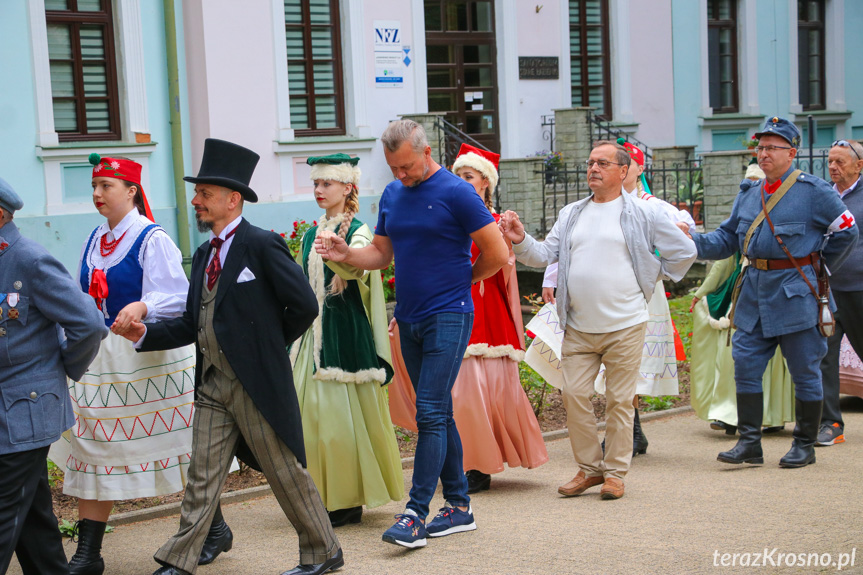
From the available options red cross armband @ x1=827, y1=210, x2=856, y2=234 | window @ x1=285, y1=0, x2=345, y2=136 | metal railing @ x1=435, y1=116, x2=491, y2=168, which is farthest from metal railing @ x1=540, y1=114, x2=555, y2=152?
red cross armband @ x1=827, y1=210, x2=856, y2=234

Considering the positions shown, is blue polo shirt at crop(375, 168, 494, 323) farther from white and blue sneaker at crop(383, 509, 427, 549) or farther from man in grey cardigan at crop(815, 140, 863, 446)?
man in grey cardigan at crop(815, 140, 863, 446)

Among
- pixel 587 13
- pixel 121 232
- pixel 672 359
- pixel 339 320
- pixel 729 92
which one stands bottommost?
pixel 672 359

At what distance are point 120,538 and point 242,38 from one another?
30.3 feet

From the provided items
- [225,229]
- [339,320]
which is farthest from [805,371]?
[225,229]

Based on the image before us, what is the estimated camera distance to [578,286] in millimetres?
5836

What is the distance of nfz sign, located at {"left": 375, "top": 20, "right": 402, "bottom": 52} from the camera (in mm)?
14594

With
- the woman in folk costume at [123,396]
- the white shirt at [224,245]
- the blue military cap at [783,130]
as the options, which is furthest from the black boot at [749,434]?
the white shirt at [224,245]

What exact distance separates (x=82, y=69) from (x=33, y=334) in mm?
9427

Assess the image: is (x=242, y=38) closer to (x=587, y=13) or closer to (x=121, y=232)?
(x=587, y=13)

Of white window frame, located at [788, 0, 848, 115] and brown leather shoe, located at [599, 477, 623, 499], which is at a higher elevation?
white window frame, located at [788, 0, 848, 115]

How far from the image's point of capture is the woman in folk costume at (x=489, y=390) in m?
5.90

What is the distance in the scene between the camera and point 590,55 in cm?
1762

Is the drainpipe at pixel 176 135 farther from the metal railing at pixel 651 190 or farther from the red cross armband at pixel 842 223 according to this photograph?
the red cross armband at pixel 842 223

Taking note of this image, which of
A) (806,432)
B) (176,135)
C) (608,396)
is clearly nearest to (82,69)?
(176,135)
